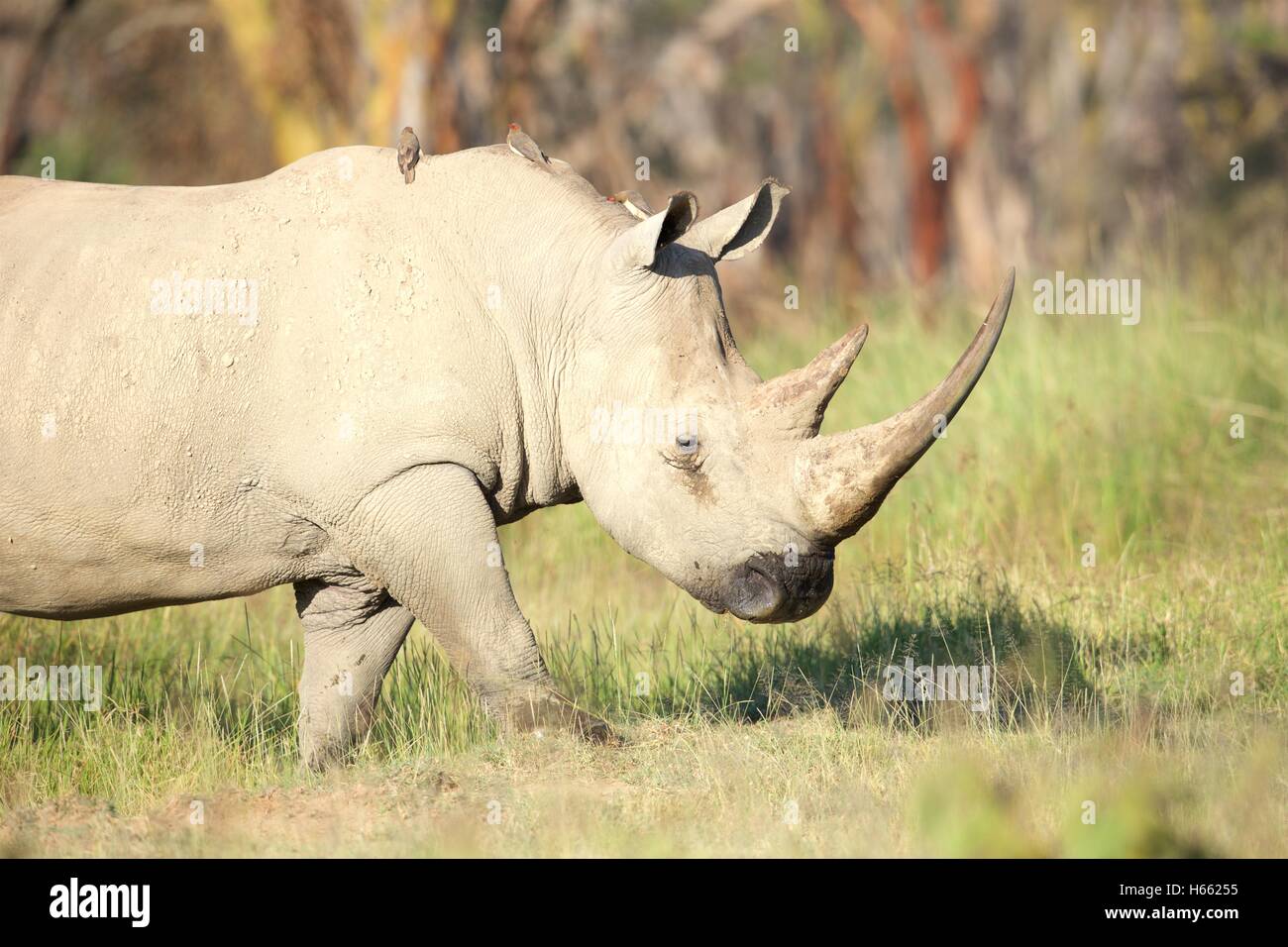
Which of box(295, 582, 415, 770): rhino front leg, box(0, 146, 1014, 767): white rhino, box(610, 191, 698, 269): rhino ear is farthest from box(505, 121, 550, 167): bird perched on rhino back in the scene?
box(295, 582, 415, 770): rhino front leg

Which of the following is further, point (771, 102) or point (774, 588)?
point (771, 102)

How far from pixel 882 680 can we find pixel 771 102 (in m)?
22.0

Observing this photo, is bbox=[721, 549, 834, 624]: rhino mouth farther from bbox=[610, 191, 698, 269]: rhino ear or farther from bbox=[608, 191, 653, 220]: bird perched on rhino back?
bbox=[608, 191, 653, 220]: bird perched on rhino back

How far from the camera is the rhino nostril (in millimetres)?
5309

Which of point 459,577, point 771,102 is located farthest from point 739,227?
point 771,102

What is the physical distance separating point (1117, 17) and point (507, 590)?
66.7 ft

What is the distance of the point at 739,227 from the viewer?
5.72 meters

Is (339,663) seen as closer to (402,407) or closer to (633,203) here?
(402,407)

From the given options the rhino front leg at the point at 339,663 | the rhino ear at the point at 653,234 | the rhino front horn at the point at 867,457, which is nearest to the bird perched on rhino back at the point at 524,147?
the rhino ear at the point at 653,234

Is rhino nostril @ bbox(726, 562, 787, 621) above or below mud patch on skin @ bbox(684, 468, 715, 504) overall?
below

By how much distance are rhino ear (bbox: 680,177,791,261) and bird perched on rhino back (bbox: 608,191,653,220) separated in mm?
252

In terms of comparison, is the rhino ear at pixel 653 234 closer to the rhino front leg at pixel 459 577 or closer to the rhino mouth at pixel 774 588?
the rhino front leg at pixel 459 577
